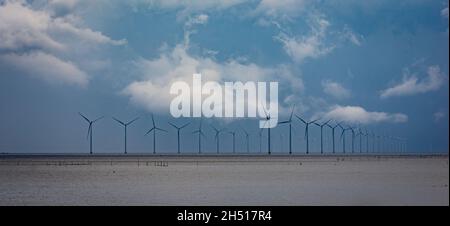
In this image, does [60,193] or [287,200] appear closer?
[287,200]

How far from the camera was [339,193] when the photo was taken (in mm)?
61312

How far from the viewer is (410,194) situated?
2340 inches

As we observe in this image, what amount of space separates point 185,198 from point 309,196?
9.37 metres

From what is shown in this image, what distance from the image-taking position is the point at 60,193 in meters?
64.8
